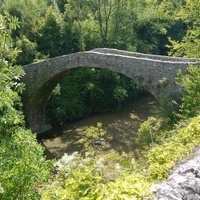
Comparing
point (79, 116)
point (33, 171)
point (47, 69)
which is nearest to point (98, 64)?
point (47, 69)

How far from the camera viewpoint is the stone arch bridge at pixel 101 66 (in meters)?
12.9

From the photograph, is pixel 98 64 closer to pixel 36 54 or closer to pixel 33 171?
pixel 36 54

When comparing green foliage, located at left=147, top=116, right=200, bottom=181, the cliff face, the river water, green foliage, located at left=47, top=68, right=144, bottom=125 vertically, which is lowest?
the river water

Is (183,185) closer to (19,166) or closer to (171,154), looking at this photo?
(171,154)

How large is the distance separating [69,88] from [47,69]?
12.0 ft

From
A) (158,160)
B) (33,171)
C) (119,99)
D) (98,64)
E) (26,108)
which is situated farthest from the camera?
(119,99)

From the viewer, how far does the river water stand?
15898mm

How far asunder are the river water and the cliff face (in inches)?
420

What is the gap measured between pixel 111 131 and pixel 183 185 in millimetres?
14779

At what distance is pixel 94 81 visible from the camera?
69.4 ft

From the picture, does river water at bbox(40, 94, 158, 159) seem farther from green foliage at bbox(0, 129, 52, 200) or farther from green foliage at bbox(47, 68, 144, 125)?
green foliage at bbox(0, 129, 52, 200)

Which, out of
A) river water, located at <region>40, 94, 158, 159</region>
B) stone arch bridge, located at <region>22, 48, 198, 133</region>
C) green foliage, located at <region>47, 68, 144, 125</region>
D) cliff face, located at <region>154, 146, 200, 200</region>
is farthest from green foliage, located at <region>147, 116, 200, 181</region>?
green foliage, located at <region>47, 68, 144, 125</region>

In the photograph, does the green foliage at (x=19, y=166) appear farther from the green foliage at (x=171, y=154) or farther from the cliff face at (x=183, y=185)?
the cliff face at (x=183, y=185)

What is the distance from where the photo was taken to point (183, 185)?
312 cm
